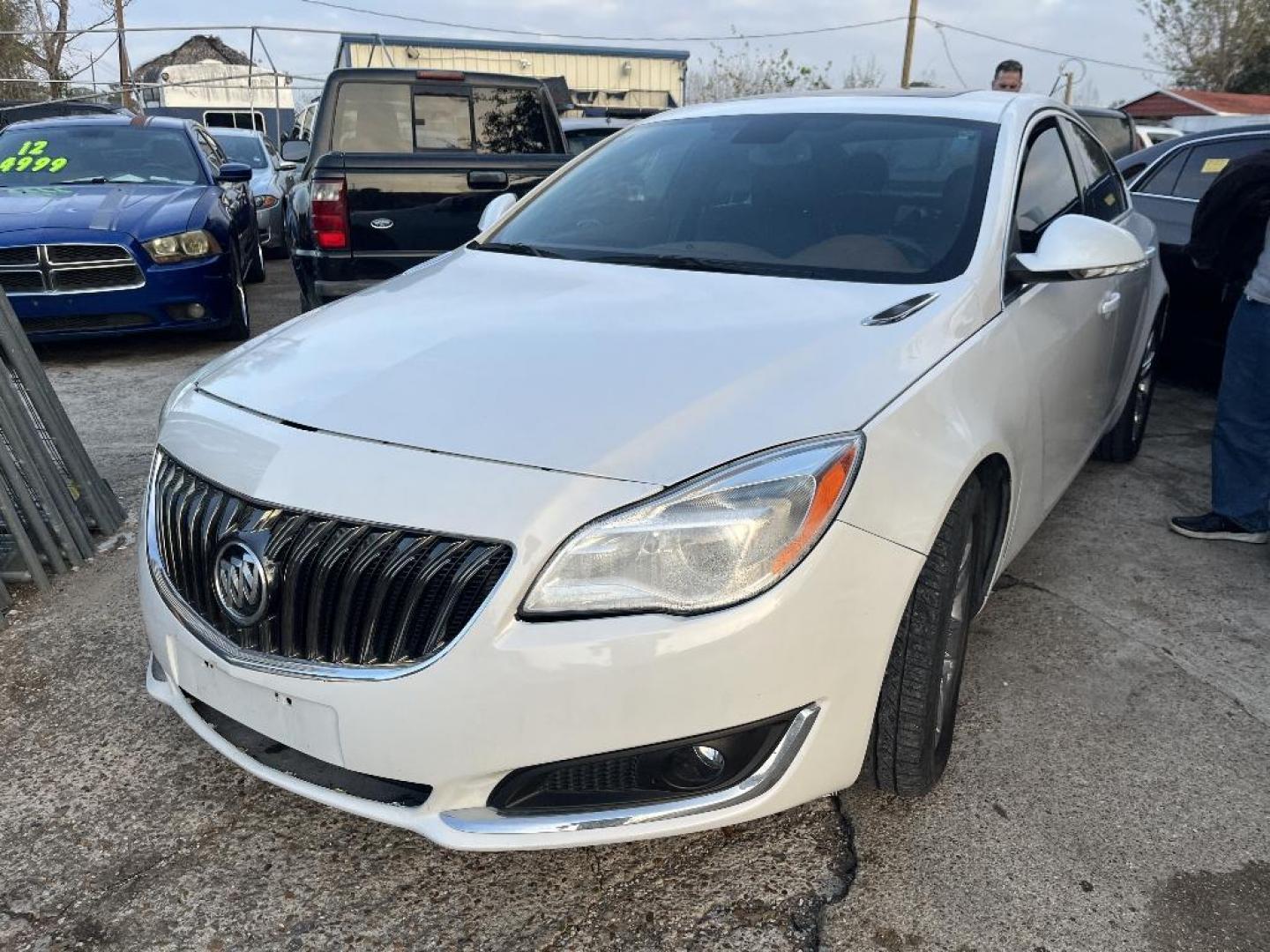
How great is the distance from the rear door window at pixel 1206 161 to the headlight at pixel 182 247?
584 centimetres

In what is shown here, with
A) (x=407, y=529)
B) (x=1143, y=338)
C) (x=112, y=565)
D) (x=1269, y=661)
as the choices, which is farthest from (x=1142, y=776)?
Answer: (x=112, y=565)

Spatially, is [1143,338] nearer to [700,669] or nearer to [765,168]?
[765,168]

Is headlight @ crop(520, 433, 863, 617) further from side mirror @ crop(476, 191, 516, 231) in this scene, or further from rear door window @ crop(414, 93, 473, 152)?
rear door window @ crop(414, 93, 473, 152)

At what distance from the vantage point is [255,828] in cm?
217

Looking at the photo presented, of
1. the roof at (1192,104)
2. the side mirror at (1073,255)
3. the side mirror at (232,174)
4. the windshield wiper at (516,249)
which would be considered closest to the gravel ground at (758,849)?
the side mirror at (1073,255)

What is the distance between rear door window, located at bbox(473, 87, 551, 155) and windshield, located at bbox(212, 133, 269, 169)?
5838 millimetres

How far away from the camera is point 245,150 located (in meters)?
12.0

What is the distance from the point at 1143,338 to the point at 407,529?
11.8 ft

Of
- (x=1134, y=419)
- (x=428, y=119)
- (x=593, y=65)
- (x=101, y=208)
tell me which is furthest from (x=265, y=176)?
(x=593, y=65)

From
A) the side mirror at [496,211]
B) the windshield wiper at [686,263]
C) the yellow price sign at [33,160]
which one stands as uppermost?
the side mirror at [496,211]

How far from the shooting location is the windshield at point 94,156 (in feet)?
23.0

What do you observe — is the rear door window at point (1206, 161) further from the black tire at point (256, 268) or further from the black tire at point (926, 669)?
the black tire at point (256, 268)

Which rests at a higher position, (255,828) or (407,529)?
(407,529)

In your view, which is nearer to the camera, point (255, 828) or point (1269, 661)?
point (255, 828)
